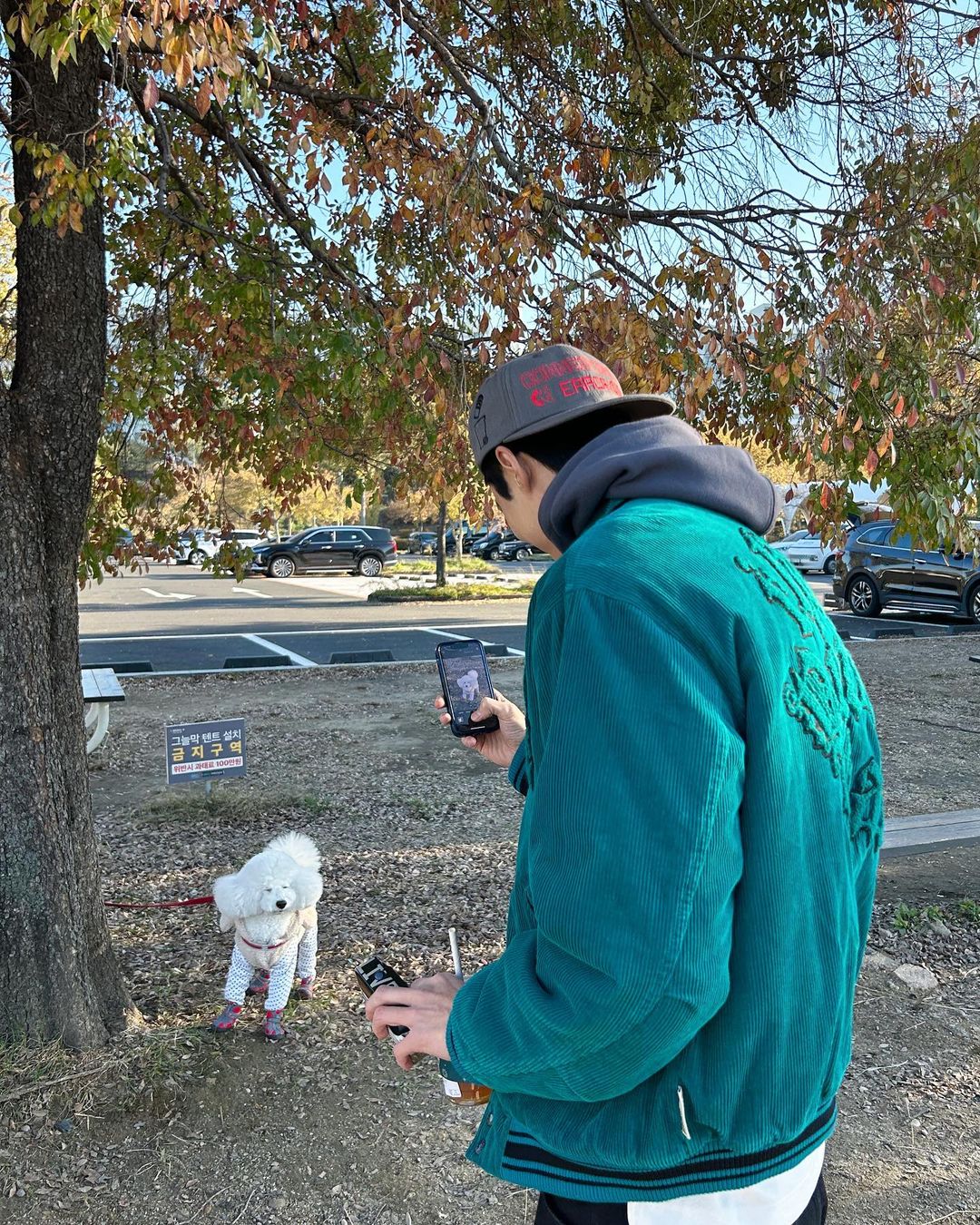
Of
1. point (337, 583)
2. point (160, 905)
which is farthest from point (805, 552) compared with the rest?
point (160, 905)

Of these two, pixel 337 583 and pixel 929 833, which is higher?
pixel 929 833

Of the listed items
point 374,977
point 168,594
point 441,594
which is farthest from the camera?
point 168,594

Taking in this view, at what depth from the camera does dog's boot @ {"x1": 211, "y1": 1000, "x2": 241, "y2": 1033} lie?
10.9 ft

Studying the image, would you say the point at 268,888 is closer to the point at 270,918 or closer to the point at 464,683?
the point at 270,918

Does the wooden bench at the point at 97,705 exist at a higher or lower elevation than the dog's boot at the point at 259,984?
higher

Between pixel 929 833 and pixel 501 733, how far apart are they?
3933 millimetres

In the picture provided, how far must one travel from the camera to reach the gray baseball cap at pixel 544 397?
132cm

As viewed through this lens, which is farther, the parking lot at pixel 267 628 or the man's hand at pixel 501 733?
the parking lot at pixel 267 628

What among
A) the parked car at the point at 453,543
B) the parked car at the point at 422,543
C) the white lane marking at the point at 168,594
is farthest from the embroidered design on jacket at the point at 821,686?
the parked car at the point at 422,543

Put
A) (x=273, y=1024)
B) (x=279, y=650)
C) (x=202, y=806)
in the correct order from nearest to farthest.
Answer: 1. (x=273, y=1024)
2. (x=202, y=806)
3. (x=279, y=650)

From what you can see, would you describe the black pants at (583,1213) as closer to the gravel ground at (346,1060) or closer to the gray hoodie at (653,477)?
the gray hoodie at (653,477)

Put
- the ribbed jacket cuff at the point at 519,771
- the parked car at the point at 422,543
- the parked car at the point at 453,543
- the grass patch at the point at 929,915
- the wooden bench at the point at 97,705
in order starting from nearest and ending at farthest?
the ribbed jacket cuff at the point at 519,771, the grass patch at the point at 929,915, the wooden bench at the point at 97,705, the parked car at the point at 453,543, the parked car at the point at 422,543

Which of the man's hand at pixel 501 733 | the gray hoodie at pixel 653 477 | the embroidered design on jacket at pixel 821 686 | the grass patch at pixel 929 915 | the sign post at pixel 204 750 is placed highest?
the gray hoodie at pixel 653 477

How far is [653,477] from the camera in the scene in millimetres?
1188
